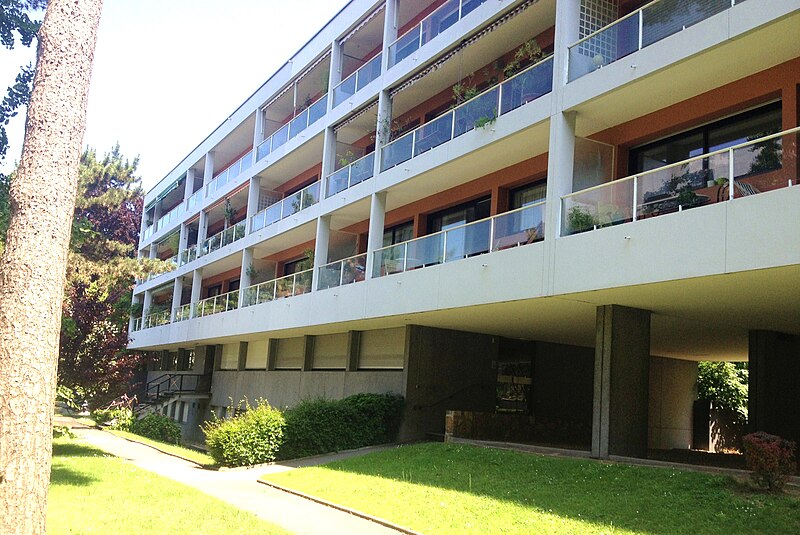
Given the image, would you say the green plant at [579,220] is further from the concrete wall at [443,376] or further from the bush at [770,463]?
the concrete wall at [443,376]

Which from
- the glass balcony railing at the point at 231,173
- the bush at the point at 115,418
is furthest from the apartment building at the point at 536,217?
the bush at the point at 115,418

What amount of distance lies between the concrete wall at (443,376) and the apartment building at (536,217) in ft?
0.20

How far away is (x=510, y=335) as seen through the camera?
2123 centimetres

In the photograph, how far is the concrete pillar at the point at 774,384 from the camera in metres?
15.2

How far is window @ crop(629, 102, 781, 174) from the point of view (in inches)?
528

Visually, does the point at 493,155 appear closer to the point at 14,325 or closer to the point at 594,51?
the point at 594,51

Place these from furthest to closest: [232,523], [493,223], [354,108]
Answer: [354,108] → [493,223] → [232,523]

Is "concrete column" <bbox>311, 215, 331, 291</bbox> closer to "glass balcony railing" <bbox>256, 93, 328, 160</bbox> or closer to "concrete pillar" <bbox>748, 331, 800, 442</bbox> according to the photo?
"glass balcony railing" <bbox>256, 93, 328, 160</bbox>

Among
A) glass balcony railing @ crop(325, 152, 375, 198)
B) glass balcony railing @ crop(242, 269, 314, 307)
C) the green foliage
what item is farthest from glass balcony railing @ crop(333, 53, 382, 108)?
the green foliage

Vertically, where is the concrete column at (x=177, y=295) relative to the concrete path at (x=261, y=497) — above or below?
above

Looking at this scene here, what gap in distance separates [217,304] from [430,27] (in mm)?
16547

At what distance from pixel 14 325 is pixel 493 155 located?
1275cm

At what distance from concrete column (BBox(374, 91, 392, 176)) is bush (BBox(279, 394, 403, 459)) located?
6.42 meters

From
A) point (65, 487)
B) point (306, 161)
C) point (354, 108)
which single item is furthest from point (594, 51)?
point (306, 161)
